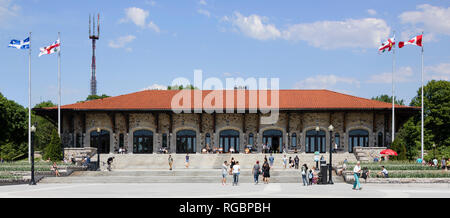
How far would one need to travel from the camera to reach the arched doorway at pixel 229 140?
46969 mm

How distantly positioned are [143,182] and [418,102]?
4380cm

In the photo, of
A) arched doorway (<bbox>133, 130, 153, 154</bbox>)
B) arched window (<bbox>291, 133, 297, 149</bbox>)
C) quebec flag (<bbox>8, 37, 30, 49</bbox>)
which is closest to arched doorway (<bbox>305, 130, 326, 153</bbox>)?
arched window (<bbox>291, 133, 297, 149</bbox>)

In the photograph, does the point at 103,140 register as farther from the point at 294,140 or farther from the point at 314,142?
the point at 314,142

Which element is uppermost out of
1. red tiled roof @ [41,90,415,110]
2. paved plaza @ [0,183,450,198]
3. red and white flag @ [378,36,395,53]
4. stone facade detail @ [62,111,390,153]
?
red and white flag @ [378,36,395,53]

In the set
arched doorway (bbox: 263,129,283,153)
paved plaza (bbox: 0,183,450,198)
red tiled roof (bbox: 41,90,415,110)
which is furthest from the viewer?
arched doorway (bbox: 263,129,283,153)

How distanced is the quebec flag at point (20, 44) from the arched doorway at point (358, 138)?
27.8 m

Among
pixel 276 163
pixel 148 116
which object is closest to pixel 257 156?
pixel 276 163

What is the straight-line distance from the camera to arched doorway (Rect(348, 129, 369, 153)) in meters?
46.0

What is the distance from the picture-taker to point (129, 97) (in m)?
50.5

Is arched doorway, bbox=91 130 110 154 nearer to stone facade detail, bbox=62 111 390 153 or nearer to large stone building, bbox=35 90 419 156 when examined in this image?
large stone building, bbox=35 90 419 156

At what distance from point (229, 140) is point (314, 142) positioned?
7.67 meters

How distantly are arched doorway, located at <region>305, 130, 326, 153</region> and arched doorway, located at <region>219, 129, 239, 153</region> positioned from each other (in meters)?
6.32

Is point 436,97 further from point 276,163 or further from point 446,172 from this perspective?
point 446,172

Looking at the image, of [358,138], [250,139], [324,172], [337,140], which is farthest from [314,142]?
[324,172]
